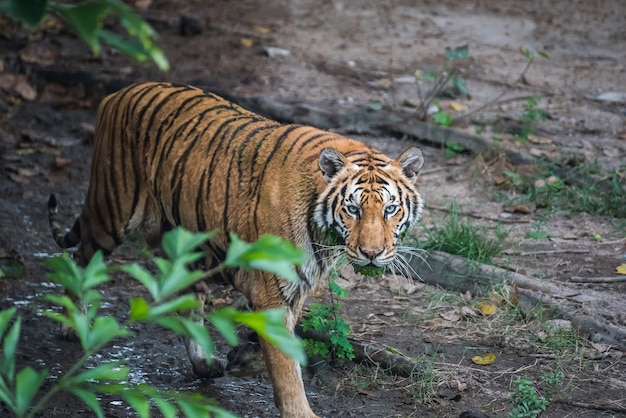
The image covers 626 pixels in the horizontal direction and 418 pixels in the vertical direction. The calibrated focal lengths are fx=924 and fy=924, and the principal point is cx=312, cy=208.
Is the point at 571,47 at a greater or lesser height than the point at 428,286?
greater

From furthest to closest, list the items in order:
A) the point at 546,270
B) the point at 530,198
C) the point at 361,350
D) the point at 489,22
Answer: the point at 489,22, the point at 530,198, the point at 546,270, the point at 361,350

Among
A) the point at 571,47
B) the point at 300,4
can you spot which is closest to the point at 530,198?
the point at 571,47

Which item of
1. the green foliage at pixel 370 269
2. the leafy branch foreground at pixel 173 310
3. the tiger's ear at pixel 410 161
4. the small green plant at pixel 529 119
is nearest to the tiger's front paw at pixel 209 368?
the green foliage at pixel 370 269

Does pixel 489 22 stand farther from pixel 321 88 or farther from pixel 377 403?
pixel 377 403

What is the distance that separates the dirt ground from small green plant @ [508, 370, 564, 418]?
0.18ft

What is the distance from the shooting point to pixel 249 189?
401 cm

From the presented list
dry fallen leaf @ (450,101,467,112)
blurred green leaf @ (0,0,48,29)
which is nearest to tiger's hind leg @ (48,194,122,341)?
blurred green leaf @ (0,0,48,29)

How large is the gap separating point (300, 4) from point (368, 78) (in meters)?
2.80

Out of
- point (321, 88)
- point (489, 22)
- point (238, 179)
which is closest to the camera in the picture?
point (238, 179)

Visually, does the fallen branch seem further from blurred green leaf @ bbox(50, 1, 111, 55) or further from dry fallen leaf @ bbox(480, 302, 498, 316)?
blurred green leaf @ bbox(50, 1, 111, 55)

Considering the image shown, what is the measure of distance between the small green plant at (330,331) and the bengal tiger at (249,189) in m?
0.46

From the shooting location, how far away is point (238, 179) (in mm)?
4082

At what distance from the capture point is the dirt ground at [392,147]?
4305 millimetres

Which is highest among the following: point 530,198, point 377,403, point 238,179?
point 238,179
